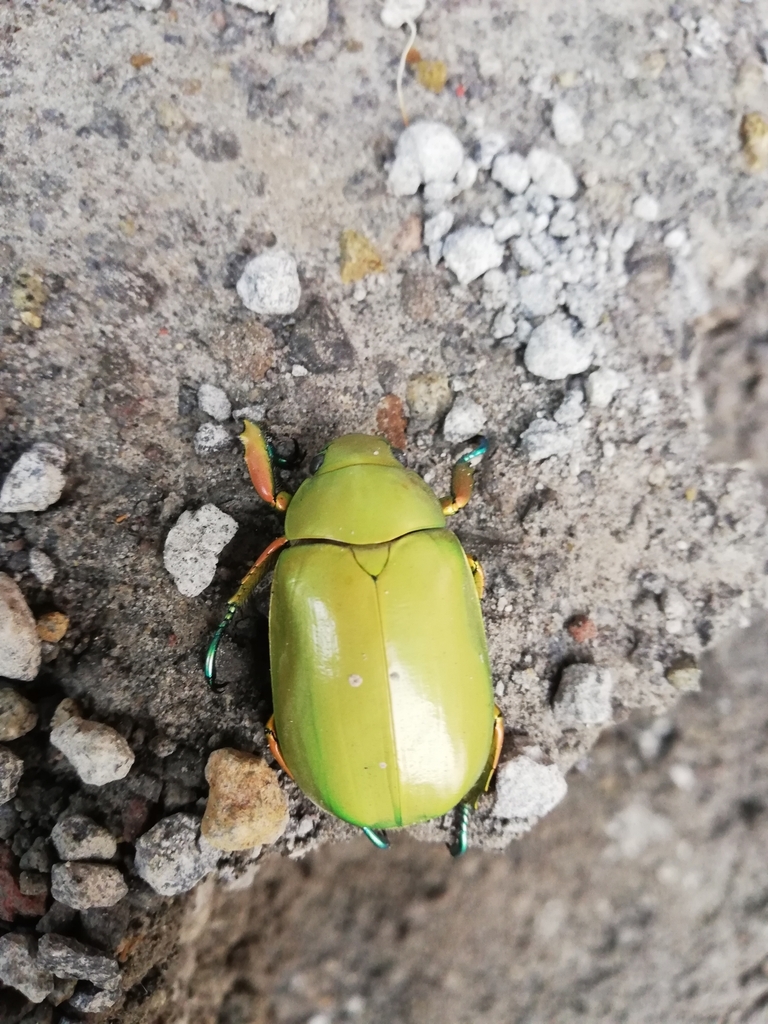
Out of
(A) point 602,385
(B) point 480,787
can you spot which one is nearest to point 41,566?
(B) point 480,787

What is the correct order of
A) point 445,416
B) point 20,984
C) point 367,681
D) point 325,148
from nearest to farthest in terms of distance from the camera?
point 367,681 → point 20,984 → point 325,148 → point 445,416

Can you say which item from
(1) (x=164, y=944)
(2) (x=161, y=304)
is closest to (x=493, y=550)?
(2) (x=161, y=304)

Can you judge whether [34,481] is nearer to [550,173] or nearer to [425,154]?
[425,154]

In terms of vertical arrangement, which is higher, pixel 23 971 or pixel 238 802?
pixel 238 802

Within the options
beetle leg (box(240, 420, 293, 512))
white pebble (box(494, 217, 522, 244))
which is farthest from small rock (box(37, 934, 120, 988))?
white pebble (box(494, 217, 522, 244))

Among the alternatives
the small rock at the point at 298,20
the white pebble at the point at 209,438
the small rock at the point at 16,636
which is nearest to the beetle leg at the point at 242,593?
the white pebble at the point at 209,438

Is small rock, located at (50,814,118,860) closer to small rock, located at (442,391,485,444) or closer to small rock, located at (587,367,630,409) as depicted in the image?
small rock, located at (442,391,485,444)

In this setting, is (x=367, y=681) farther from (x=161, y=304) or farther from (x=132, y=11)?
(x=132, y=11)
